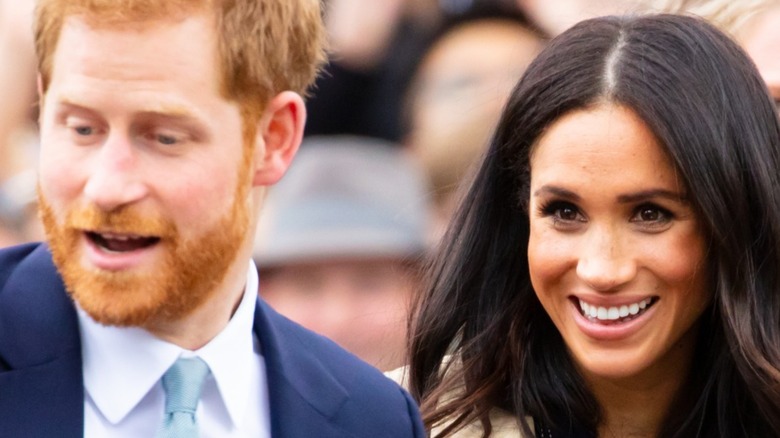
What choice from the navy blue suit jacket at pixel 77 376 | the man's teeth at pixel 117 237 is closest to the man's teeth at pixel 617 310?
the navy blue suit jacket at pixel 77 376

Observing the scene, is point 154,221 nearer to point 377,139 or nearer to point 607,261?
point 607,261

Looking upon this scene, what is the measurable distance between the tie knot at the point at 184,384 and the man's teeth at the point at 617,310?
3.67 feet

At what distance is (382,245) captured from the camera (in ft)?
17.2

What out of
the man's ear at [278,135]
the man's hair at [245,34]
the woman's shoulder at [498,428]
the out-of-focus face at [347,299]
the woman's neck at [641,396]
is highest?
the man's hair at [245,34]

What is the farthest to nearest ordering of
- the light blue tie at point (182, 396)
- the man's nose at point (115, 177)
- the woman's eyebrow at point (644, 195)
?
1. the woman's eyebrow at point (644, 195)
2. the light blue tie at point (182, 396)
3. the man's nose at point (115, 177)

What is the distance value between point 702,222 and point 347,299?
5.79 feet

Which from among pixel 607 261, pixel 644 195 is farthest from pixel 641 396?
pixel 644 195

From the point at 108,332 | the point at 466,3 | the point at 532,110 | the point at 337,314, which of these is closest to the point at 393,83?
the point at 466,3

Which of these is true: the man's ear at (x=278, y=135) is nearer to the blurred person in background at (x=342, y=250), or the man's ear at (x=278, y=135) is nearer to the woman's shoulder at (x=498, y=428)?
the woman's shoulder at (x=498, y=428)

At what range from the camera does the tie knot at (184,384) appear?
9.41ft

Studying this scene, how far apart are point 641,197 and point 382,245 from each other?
1719 mm

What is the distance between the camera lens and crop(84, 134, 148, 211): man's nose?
2684 mm

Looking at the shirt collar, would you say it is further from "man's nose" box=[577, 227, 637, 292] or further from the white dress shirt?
"man's nose" box=[577, 227, 637, 292]

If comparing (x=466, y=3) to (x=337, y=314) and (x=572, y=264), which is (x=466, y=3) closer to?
(x=337, y=314)
